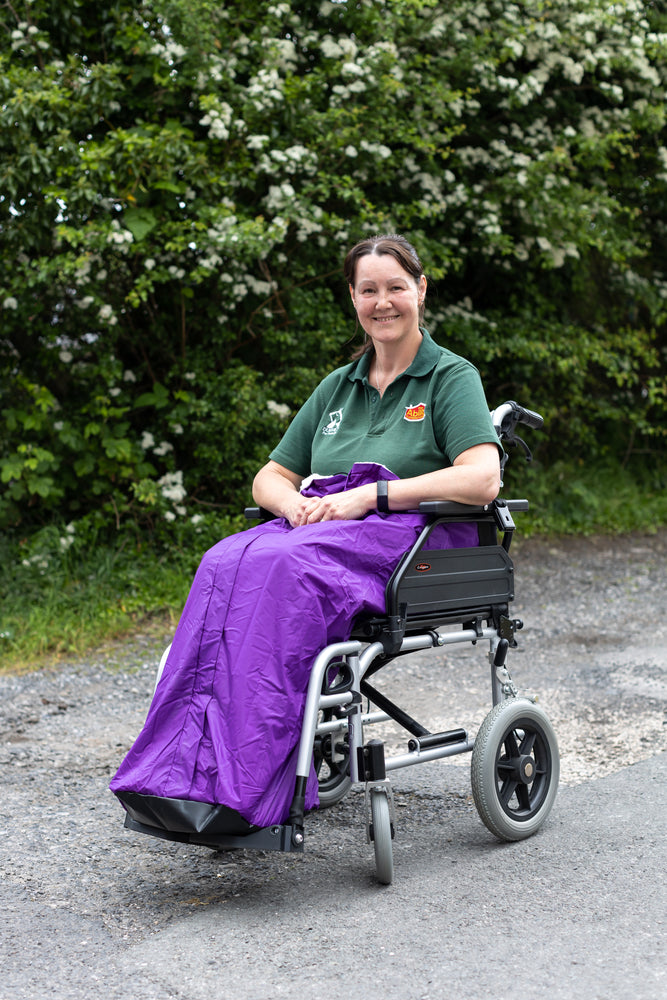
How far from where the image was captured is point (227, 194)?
22.6ft

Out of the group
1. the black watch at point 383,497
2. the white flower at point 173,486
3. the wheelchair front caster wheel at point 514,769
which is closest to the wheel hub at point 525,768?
the wheelchair front caster wheel at point 514,769

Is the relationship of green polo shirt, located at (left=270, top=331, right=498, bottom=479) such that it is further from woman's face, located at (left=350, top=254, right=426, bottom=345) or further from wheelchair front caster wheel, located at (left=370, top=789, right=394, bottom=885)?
wheelchair front caster wheel, located at (left=370, top=789, right=394, bottom=885)

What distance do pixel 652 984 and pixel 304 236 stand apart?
5.37 metres

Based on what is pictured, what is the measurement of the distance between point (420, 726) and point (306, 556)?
79cm

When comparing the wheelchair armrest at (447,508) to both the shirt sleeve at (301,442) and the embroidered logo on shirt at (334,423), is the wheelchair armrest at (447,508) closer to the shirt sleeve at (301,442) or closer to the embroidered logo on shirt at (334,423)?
the embroidered logo on shirt at (334,423)

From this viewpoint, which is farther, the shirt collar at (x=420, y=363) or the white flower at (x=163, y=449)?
the white flower at (x=163, y=449)

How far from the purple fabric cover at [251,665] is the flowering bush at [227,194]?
3.75 meters

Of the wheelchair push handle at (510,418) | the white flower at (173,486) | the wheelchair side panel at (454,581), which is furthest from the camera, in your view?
the white flower at (173,486)

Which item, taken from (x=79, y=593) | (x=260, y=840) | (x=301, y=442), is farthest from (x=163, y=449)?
(x=260, y=840)

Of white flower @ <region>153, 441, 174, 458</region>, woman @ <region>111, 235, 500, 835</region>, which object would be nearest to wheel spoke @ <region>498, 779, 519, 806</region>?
woman @ <region>111, 235, 500, 835</region>

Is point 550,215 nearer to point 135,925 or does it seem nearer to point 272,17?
point 272,17

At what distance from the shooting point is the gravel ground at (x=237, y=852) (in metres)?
2.64

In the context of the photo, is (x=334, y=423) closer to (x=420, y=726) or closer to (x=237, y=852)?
(x=420, y=726)

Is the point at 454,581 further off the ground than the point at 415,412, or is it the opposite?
the point at 415,412
